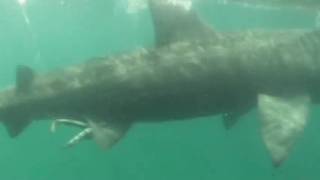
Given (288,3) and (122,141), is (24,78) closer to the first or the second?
(288,3)

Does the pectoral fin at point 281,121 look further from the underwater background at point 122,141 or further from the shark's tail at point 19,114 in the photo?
the underwater background at point 122,141

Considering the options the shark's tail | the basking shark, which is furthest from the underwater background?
the shark's tail

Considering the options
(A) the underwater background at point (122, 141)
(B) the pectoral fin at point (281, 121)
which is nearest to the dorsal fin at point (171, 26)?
(B) the pectoral fin at point (281, 121)

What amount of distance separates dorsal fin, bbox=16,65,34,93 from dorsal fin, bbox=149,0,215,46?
2.11 m

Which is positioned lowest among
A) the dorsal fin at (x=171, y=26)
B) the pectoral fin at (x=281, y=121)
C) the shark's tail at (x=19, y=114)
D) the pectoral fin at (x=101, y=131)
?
the pectoral fin at (x=281, y=121)

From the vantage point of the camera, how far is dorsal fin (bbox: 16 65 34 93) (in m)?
10.2

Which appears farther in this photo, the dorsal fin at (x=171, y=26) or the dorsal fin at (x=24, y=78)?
the dorsal fin at (x=24, y=78)

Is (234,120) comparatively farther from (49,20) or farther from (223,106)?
(49,20)

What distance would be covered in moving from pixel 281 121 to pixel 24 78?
4.05m

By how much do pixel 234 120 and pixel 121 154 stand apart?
30.8 meters

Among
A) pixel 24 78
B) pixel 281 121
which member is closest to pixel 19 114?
pixel 24 78

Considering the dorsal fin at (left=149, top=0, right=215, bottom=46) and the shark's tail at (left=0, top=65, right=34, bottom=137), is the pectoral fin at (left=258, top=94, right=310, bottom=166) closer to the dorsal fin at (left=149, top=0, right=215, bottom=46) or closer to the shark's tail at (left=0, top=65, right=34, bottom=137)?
the dorsal fin at (left=149, top=0, right=215, bottom=46)

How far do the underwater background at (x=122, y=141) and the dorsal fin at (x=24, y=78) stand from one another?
2639 cm

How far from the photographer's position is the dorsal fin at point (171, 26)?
9938mm
